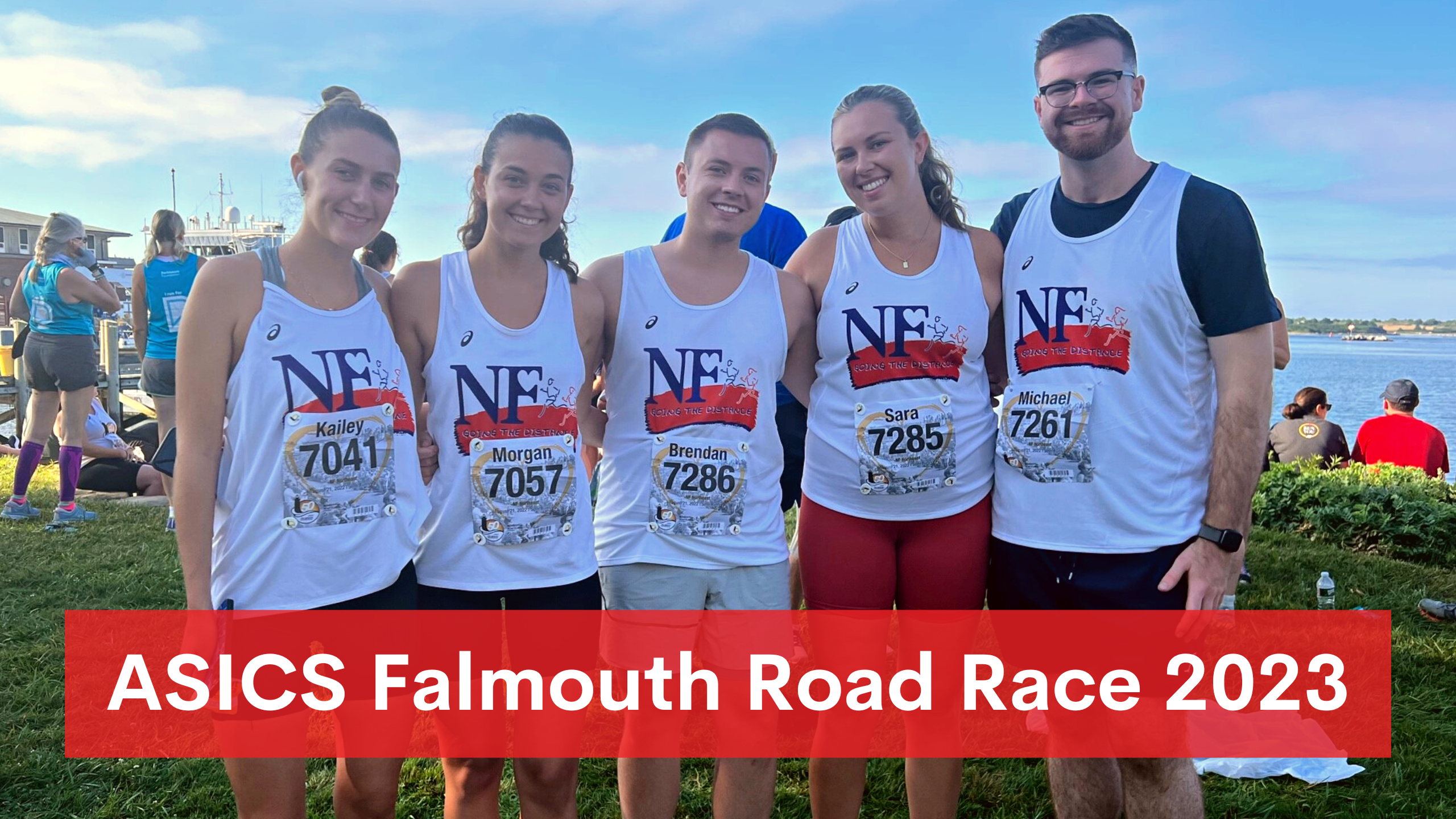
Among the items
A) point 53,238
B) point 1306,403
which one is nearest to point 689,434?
point 53,238

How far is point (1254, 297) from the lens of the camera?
2385mm

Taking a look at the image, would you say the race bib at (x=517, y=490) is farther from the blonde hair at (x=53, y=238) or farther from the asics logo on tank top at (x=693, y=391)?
the blonde hair at (x=53, y=238)

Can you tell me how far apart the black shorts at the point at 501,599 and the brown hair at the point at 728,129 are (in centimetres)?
128

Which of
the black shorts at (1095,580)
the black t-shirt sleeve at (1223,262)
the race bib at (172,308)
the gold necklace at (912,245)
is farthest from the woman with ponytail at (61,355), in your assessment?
the black t-shirt sleeve at (1223,262)

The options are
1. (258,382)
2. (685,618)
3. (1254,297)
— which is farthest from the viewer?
(685,618)

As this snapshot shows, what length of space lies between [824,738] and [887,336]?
118 cm

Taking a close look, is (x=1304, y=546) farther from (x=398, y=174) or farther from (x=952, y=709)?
(x=398, y=174)

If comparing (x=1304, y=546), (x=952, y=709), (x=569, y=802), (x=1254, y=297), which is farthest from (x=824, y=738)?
(x=1304, y=546)

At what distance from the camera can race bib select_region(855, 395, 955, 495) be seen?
2678mm

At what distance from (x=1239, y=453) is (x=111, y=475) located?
9.35 m

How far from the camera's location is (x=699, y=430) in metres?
2.60

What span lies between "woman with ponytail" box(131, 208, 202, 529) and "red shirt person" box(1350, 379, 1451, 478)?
33.9 feet

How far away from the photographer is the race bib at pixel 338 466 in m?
2.18

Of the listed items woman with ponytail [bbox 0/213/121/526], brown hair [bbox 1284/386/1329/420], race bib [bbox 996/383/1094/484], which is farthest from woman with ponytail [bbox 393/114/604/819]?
brown hair [bbox 1284/386/1329/420]
